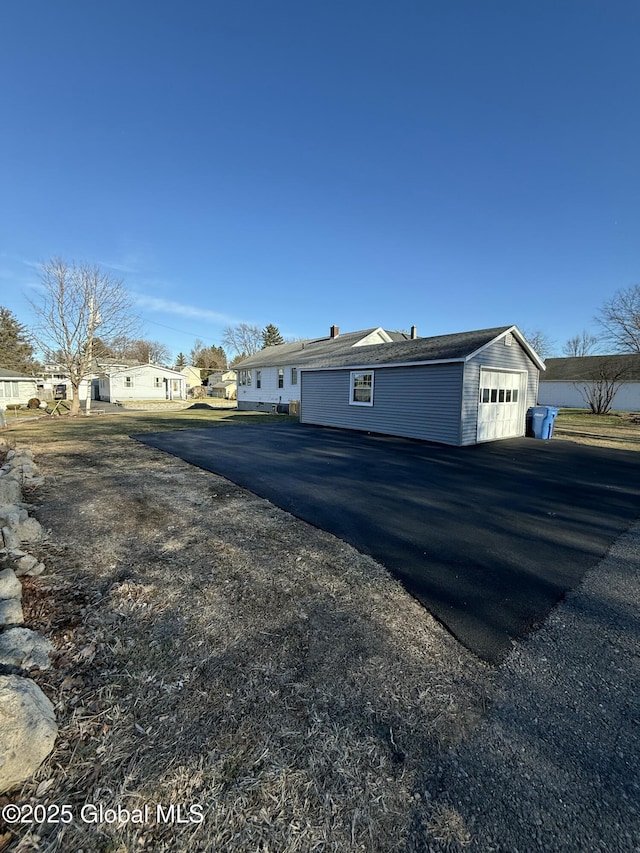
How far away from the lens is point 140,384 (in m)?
36.6

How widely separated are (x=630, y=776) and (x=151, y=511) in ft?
16.5

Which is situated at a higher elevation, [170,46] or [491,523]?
[170,46]

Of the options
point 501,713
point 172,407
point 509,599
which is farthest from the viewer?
point 172,407

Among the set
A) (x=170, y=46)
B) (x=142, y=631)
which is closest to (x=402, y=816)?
(x=142, y=631)

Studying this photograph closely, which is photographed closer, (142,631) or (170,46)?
(142,631)

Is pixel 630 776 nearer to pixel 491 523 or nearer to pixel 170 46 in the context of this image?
pixel 491 523

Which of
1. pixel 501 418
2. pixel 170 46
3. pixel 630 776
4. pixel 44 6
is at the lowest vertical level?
pixel 630 776

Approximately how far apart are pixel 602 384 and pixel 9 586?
35410 mm

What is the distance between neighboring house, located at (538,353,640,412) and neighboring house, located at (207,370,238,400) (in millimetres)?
33692

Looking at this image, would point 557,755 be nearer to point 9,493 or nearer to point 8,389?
point 9,493

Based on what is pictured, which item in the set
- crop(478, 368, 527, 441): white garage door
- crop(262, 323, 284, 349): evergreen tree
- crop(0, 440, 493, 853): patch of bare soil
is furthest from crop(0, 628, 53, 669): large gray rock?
crop(262, 323, 284, 349): evergreen tree

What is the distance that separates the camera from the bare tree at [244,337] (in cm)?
6034

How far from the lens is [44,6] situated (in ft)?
29.7

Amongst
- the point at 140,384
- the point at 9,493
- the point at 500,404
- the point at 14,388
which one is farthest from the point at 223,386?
the point at 9,493
